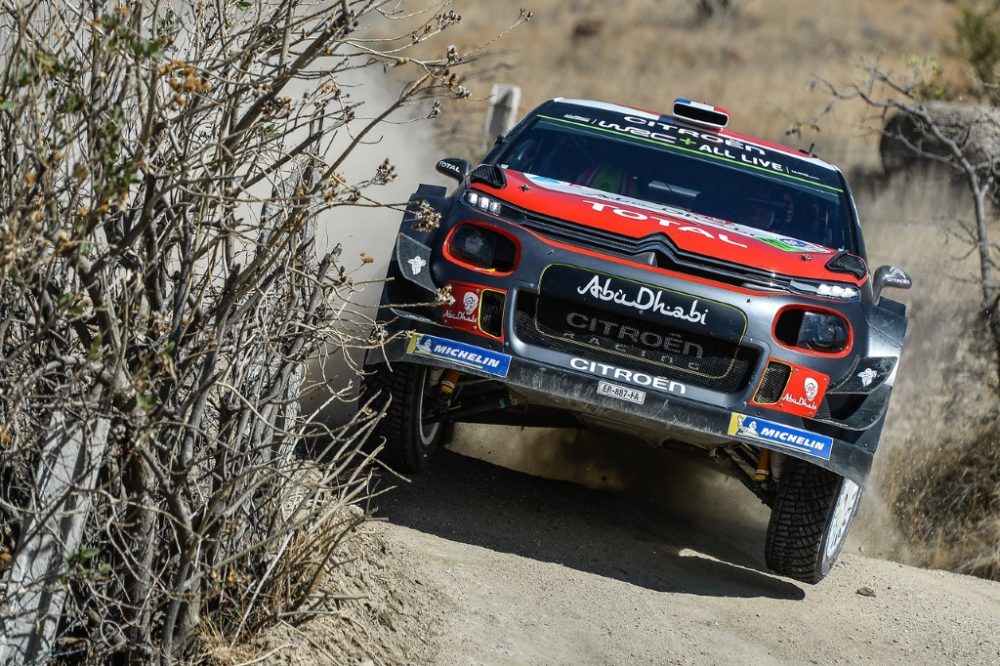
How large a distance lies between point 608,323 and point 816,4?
35.5 metres

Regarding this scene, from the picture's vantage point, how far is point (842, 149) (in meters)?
22.2

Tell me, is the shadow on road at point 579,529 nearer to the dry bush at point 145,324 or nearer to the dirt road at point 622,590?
the dirt road at point 622,590

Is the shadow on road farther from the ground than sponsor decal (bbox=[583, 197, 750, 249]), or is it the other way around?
sponsor decal (bbox=[583, 197, 750, 249])

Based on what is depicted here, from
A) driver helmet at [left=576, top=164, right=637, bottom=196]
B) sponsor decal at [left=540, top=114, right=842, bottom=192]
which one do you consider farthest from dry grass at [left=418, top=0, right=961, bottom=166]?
driver helmet at [left=576, top=164, right=637, bottom=196]

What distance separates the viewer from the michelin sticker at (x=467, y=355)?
5242mm

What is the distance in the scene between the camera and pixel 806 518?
5.62 m

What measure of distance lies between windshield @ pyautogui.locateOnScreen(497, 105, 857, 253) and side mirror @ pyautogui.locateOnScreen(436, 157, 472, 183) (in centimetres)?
23

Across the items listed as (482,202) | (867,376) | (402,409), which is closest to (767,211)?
(867,376)

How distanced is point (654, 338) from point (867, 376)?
90cm

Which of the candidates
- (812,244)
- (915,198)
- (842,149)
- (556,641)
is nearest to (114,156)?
(556,641)

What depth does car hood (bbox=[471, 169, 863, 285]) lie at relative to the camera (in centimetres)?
545

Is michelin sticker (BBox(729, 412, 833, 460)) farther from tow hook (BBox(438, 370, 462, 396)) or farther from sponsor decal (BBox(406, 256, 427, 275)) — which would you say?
sponsor decal (BBox(406, 256, 427, 275))

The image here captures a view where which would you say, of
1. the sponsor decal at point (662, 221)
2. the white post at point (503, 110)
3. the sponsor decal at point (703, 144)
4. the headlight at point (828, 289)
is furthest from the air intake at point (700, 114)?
the white post at point (503, 110)

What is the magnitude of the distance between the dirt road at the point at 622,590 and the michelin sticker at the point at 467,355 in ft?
2.40
